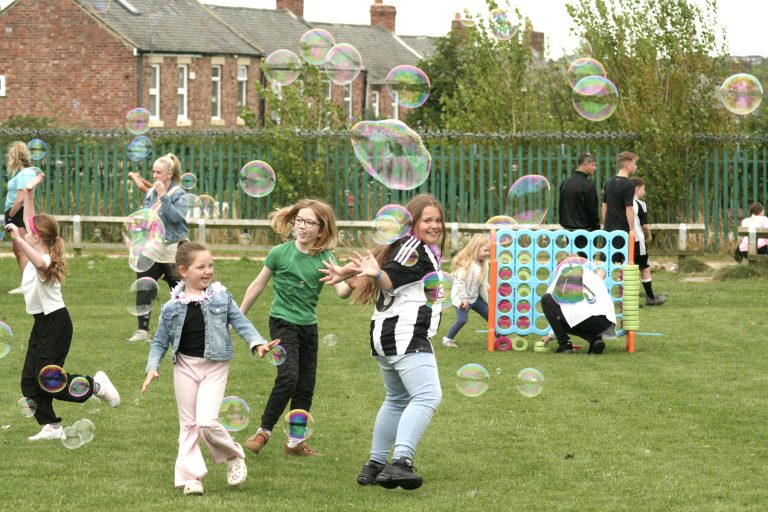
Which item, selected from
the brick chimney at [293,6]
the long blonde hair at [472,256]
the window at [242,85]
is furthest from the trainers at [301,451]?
the brick chimney at [293,6]

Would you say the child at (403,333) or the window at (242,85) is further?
the window at (242,85)

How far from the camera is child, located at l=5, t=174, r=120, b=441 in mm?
8359

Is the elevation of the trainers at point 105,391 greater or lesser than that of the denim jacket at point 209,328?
lesser

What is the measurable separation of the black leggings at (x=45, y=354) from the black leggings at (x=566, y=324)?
16.4 ft

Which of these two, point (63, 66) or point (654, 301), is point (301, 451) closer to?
point (654, 301)

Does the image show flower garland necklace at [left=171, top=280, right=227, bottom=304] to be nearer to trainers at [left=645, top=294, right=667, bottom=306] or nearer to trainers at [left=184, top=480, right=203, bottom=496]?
trainers at [left=184, top=480, right=203, bottom=496]

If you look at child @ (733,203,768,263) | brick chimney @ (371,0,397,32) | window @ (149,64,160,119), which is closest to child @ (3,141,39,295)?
child @ (733,203,768,263)

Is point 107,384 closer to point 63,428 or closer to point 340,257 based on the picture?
point 63,428

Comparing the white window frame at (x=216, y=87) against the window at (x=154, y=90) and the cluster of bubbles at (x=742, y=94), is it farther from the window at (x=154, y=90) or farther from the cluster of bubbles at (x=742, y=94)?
the cluster of bubbles at (x=742, y=94)

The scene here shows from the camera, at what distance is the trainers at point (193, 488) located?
704 centimetres

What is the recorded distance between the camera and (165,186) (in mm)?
12594

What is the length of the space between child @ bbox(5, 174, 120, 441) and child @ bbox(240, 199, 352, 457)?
4.12 feet

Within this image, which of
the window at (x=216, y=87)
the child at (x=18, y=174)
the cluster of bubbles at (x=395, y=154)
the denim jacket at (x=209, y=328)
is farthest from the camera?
the window at (x=216, y=87)

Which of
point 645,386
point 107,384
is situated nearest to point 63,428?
point 107,384
